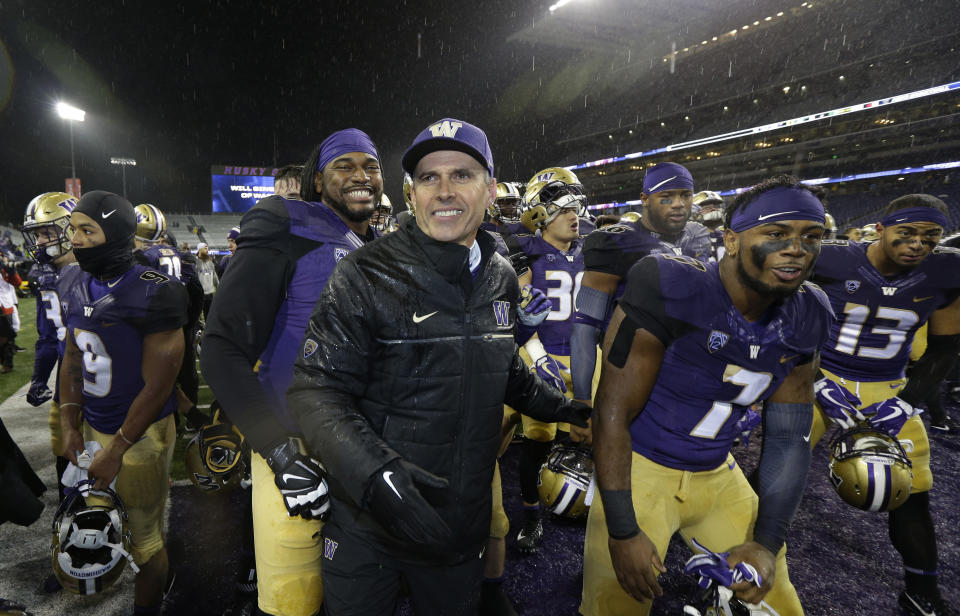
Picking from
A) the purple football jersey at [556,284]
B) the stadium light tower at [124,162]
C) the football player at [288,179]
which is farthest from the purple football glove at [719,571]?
the stadium light tower at [124,162]

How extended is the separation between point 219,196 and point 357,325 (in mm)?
36301

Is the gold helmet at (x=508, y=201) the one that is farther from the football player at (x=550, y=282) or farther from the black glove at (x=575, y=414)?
the black glove at (x=575, y=414)

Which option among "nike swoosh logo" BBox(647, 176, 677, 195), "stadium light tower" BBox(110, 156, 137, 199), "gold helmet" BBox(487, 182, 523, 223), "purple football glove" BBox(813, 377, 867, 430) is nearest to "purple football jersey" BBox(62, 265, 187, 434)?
"nike swoosh logo" BBox(647, 176, 677, 195)

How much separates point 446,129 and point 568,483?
193 centimetres

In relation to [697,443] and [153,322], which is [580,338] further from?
[153,322]

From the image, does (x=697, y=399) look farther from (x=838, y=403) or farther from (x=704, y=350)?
(x=838, y=403)

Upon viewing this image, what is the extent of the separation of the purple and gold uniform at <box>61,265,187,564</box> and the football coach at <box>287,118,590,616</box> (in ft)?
5.56

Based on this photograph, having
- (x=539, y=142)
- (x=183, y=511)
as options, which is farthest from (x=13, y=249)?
(x=539, y=142)

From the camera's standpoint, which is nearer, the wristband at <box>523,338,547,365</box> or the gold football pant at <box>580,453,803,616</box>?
the gold football pant at <box>580,453,803,616</box>

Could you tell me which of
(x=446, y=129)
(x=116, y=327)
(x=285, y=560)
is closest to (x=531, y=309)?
(x=446, y=129)

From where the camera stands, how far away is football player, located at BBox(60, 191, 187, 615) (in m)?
2.58

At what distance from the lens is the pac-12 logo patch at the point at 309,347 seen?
1435 mm

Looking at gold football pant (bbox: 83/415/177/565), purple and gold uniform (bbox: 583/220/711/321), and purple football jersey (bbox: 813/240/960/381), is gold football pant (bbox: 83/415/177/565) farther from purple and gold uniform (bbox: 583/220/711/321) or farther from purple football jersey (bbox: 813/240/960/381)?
purple football jersey (bbox: 813/240/960/381)

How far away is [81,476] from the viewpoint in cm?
247
